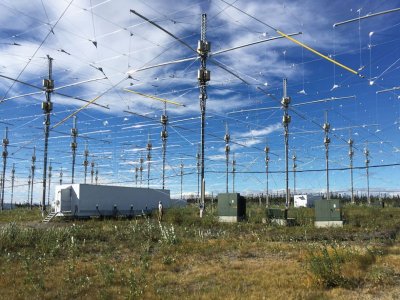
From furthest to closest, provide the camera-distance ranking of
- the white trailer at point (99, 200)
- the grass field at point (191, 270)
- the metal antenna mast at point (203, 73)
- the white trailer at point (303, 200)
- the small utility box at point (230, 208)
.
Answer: the white trailer at point (303, 200) → the white trailer at point (99, 200) → the small utility box at point (230, 208) → the metal antenna mast at point (203, 73) → the grass field at point (191, 270)

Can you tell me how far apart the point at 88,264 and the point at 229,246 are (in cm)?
631

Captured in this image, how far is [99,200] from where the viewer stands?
132 ft

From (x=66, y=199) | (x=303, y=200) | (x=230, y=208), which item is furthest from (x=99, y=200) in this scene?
(x=303, y=200)

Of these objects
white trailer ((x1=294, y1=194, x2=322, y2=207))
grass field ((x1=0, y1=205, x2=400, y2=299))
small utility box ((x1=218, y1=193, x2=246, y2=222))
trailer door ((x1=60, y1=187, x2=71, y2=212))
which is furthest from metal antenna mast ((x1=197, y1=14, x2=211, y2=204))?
white trailer ((x1=294, y1=194, x2=322, y2=207))

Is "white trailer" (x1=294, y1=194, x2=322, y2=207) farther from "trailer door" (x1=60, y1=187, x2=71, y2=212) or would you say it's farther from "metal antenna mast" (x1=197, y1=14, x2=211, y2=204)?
"trailer door" (x1=60, y1=187, x2=71, y2=212)

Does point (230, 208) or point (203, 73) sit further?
point (230, 208)

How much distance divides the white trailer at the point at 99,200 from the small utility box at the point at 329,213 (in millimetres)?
20378

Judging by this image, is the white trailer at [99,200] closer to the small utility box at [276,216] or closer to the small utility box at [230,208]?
the small utility box at [230,208]

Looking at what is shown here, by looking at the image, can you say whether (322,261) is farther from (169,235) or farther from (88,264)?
(169,235)

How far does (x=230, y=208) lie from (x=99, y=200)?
13.4 m

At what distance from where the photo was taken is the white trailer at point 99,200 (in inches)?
1496

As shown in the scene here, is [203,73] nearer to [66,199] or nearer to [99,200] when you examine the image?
[99,200]

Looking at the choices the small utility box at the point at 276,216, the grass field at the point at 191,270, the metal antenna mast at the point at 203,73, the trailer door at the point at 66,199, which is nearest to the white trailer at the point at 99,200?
the trailer door at the point at 66,199

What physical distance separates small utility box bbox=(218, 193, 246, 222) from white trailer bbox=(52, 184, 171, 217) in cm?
1247
